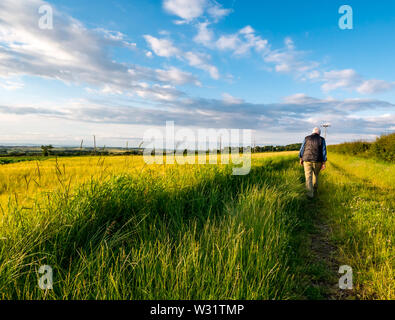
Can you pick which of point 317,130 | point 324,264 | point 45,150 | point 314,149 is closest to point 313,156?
point 314,149

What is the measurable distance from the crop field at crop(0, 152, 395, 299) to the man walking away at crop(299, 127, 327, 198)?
279 centimetres

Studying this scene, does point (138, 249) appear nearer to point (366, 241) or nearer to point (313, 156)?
point (366, 241)

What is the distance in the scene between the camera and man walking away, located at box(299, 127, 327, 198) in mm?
8633

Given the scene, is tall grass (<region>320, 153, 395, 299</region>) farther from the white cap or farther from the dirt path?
the white cap

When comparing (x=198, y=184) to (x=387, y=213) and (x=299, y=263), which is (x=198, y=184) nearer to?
(x=299, y=263)

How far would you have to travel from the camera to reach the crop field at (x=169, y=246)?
82.9 inches

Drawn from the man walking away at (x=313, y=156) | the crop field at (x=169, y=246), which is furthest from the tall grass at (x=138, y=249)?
the man walking away at (x=313, y=156)

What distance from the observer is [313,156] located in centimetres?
870

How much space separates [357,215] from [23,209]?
6.91 meters

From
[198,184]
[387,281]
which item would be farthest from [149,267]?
[198,184]

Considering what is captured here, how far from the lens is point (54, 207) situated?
3.11 meters

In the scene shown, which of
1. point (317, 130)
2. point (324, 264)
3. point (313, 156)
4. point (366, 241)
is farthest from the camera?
point (317, 130)

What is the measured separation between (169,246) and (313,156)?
7.81 metres

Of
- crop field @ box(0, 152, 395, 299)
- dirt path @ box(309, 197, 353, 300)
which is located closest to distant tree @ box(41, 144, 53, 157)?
crop field @ box(0, 152, 395, 299)
